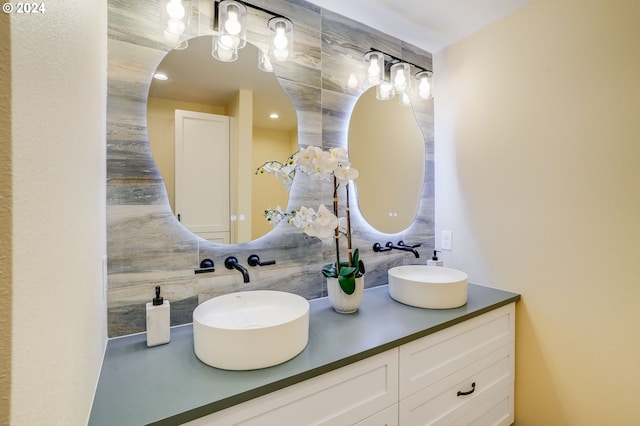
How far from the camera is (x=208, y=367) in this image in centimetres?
94

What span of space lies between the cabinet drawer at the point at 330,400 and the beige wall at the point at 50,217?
0.38 metres

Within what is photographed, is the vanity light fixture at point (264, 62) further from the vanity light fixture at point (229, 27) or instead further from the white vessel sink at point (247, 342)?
the white vessel sink at point (247, 342)

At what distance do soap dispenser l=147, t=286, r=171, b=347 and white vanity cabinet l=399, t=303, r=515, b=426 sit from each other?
86 cm

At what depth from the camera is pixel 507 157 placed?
5.47 ft

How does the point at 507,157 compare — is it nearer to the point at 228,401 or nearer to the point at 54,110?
the point at 228,401

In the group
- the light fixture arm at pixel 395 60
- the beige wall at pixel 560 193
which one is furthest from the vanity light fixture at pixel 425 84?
the beige wall at pixel 560 193

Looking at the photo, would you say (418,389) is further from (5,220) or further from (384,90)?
(384,90)

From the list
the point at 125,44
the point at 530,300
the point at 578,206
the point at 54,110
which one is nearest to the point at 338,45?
the point at 125,44

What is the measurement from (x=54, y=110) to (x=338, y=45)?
1.55 m

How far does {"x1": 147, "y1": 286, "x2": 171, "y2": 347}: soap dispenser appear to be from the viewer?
1068mm

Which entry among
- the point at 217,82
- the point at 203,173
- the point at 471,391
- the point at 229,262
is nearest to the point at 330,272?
the point at 229,262

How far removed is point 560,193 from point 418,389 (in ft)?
3.68

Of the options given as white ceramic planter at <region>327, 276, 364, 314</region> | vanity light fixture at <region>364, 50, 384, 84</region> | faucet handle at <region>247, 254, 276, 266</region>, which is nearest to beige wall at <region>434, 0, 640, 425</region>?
vanity light fixture at <region>364, 50, 384, 84</region>

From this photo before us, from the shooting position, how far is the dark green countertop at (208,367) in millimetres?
765
